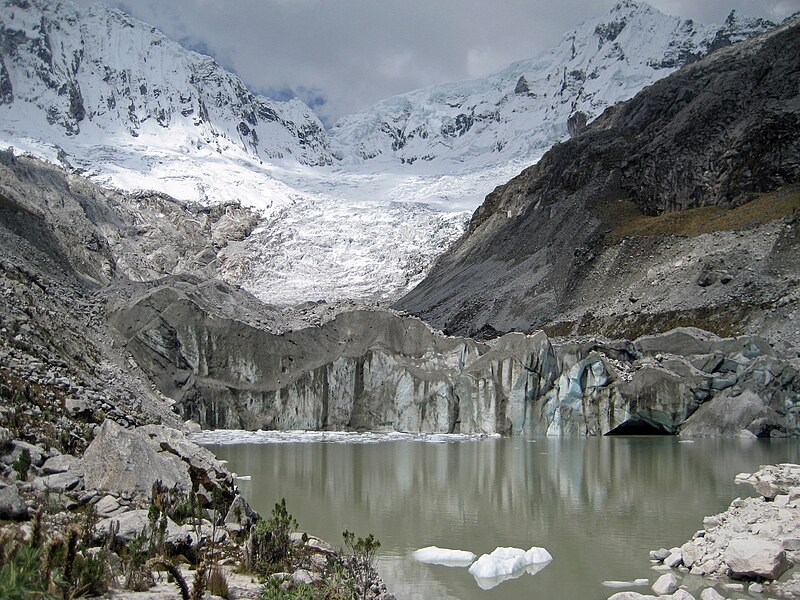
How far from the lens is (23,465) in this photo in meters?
9.23

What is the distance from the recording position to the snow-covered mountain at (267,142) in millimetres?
112938

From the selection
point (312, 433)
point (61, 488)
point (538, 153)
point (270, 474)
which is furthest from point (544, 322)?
point (538, 153)

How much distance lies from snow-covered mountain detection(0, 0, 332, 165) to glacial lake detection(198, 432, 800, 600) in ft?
461

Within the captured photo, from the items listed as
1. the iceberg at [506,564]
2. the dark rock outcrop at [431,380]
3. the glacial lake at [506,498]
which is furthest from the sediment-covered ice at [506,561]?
the dark rock outcrop at [431,380]

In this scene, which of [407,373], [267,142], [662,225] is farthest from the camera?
[267,142]

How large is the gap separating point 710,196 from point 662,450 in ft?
166

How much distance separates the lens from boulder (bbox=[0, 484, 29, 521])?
7.64m

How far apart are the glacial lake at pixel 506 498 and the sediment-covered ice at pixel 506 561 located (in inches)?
6.9

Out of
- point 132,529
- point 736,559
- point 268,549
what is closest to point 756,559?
point 736,559

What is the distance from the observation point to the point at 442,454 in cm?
2620

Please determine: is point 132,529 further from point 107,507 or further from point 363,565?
point 363,565

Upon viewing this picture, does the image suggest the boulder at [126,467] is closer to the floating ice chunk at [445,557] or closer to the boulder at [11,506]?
the boulder at [11,506]

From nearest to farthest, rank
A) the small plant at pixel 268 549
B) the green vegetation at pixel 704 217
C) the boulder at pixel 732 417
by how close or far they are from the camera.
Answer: the small plant at pixel 268 549 < the boulder at pixel 732 417 < the green vegetation at pixel 704 217

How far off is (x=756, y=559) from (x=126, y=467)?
27.0 feet
